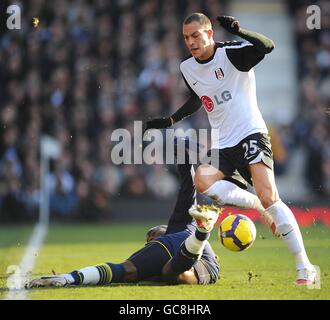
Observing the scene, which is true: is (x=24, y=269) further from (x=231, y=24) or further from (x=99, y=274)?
(x=231, y=24)

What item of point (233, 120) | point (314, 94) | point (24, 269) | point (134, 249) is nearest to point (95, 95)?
point (314, 94)

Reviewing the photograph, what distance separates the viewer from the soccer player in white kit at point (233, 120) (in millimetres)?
7500

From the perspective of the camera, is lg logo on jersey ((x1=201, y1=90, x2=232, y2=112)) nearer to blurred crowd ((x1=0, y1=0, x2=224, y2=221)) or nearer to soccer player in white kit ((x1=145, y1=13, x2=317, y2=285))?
soccer player in white kit ((x1=145, y1=13, x2=317, y2=285))

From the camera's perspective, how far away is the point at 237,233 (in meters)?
7.55

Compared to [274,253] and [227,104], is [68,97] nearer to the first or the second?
[274,253]

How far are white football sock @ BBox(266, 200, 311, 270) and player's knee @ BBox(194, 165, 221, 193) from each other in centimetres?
70

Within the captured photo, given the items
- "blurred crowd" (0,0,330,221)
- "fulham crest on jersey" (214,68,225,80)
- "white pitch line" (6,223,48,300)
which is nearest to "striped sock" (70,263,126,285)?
"white pitch line" (6,223,48,300)

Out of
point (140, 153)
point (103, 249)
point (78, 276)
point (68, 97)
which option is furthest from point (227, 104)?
point (68, 97)

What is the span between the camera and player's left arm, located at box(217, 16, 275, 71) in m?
→ 7.28

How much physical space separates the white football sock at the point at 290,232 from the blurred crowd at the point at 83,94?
33.9ft

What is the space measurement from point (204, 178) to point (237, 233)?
662mm

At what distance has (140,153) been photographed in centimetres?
1670

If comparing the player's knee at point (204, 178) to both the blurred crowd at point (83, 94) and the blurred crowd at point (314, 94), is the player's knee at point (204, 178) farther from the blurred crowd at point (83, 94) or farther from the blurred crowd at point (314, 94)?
the blurred crowd at point (314, 94)
